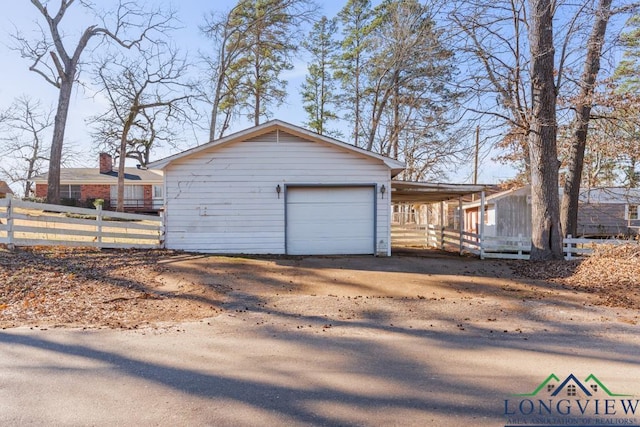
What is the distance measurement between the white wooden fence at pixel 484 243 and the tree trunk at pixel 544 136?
46.2 inches

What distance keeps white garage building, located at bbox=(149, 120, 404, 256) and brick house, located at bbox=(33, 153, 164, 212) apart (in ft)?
69.0

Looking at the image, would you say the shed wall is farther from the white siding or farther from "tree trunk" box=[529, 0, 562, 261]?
the white siding

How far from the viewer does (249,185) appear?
11727 millimetres

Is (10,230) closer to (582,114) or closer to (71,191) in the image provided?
(582,114)

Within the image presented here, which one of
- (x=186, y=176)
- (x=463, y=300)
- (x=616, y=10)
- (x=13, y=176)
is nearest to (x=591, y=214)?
(x=616, y=10)

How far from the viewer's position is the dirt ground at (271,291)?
5.71m

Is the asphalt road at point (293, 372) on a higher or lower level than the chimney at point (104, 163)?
lower

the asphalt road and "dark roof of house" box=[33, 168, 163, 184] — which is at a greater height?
"dark roof of house" box=[33, 168, 163, 184]

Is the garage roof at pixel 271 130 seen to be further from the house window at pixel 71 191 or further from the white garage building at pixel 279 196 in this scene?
the house window at pixel 71 191

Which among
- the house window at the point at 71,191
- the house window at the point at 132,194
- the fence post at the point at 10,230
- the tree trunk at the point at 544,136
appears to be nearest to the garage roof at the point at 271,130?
the fence post at the point at 10,230

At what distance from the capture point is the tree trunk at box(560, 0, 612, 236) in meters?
11.2
